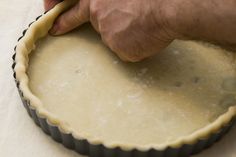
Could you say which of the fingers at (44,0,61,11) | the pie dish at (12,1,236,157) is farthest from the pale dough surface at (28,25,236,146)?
the fingers at (44,0,61,11)

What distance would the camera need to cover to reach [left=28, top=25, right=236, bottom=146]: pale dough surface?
1339 millimetres

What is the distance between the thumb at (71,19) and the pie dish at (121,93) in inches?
1.0

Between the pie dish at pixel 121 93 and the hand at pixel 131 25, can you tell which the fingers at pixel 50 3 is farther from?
the hand at pixel 131 25

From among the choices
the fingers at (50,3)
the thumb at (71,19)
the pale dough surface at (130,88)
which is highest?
the fingers at (50,3)

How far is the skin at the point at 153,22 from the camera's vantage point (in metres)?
1.26

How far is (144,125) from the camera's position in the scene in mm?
1341

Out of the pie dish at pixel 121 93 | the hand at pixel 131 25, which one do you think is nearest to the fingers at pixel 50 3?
the pie dish at pixel 121 93

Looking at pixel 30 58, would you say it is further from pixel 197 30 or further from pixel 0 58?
pixel 197 30

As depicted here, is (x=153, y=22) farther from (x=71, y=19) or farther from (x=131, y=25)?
(x=71, y=19)

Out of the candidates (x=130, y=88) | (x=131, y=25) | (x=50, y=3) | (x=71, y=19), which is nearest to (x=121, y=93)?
(x=130, y=88)

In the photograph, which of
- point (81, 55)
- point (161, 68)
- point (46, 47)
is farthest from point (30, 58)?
point (161, 68)

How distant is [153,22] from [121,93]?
0.26 meters

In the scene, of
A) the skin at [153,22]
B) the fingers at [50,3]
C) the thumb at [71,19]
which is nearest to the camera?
the skin at [153,22]

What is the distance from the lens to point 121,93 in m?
1.44
